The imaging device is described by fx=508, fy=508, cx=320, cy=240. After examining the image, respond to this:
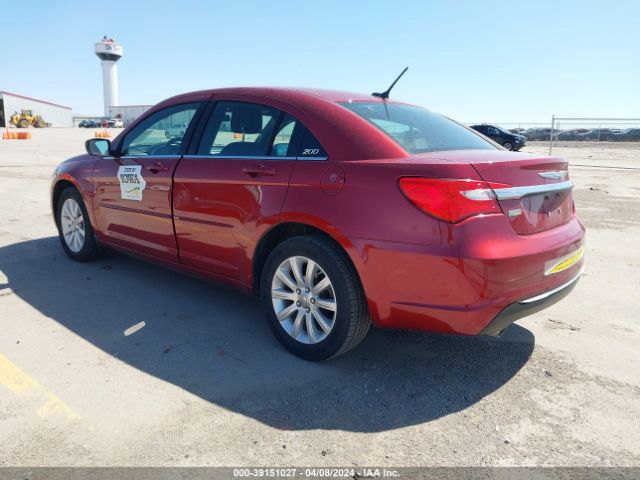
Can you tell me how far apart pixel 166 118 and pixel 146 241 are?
1060 millimetres

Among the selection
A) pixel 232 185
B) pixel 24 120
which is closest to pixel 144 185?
pixel 232 185

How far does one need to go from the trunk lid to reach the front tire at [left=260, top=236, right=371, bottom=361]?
89 centimetres

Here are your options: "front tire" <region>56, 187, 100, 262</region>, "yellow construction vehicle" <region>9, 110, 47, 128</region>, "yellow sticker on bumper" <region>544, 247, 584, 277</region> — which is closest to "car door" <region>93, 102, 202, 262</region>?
"front tire" <region>56, 187, 100, 262</region>

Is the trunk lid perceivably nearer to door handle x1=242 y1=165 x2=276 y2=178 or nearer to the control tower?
door handle x1=242 y1=165 x2=276 y2=178

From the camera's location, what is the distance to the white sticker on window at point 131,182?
4.27 metres

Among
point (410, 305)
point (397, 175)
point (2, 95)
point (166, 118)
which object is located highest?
point (2, 95)

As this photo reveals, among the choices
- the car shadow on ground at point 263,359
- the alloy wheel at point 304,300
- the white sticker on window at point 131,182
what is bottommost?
the car shadow on ground at point 263,359

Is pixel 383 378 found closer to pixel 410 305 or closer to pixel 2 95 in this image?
pixel 410 305

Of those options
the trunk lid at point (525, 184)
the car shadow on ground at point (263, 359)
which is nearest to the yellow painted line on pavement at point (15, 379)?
the car shadow on ground at point (263, 359)

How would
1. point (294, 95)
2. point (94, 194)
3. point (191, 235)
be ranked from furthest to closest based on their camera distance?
point (94, 194), point (191, 235), point (294, 95)

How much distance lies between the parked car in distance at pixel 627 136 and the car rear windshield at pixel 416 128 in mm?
32614

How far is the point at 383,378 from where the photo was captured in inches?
119

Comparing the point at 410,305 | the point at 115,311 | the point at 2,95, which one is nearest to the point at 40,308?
the point at 115,311

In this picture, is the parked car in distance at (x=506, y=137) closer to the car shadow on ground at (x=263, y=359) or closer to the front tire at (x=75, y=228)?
the front tire at (x=75, y=228)
